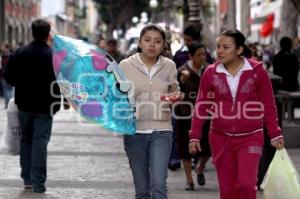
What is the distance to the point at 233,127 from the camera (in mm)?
6844

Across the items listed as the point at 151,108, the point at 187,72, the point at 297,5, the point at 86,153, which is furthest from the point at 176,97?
the point at 297,5

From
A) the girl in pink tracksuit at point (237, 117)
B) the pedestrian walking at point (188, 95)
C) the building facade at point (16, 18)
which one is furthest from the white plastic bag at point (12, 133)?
the building facade at point (16, 18)

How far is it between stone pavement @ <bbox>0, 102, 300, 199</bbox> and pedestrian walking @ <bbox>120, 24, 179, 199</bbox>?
2375mm

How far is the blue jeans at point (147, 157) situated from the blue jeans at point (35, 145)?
8.26ft

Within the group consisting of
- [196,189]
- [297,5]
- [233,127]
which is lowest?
[196,189]

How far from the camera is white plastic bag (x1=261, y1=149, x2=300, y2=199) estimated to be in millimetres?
6836

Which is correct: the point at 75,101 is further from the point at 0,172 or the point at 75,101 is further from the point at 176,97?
the point at 0,172

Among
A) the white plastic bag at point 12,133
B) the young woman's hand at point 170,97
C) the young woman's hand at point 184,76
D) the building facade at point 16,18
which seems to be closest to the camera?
the young woman's hand at point 170,97

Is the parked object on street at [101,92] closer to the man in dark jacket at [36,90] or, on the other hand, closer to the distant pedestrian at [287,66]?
the man in dark jacket at [36,90]

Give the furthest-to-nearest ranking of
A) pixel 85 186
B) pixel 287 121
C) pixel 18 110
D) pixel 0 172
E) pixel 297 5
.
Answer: pixel 297 5 → pixel 287 121 → pixel 0 172 → pixel 85 186 → pixel 18 110

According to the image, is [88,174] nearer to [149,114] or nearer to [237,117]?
[149,114]

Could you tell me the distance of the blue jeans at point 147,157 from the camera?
22.8 ft

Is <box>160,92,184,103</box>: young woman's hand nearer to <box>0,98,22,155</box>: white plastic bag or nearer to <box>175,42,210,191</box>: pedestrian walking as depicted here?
<box>175,42,210,191</box>: pedestrian walking

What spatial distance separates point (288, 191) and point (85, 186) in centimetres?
386
